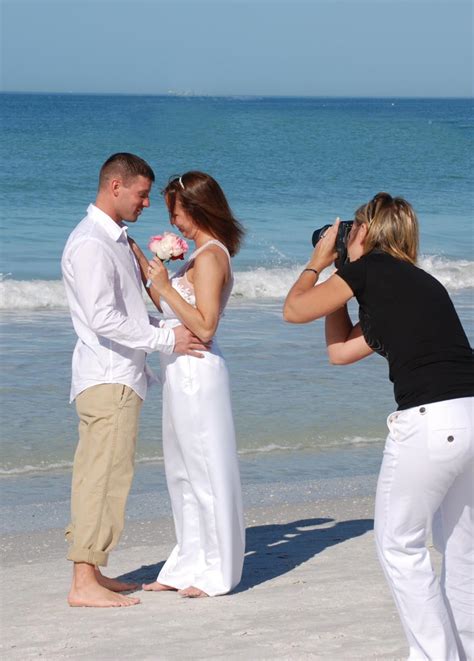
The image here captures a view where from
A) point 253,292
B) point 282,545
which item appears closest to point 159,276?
point 282,545

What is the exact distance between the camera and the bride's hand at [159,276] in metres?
4.77

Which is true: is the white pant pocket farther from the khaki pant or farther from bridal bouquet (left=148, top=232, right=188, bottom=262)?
bridal bouquet (left=148, top=232, right=188, bottom=262)

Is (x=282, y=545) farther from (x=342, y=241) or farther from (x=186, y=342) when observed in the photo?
(x=342, y=241)

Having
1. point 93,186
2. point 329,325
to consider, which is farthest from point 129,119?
point 329,325

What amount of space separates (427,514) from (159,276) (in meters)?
1.71

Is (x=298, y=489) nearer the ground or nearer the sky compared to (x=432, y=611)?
nearer the ground

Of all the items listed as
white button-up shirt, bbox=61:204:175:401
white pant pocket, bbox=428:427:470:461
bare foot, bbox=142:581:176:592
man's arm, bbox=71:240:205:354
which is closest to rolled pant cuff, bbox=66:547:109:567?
bare foot, bbox=142:581:176:592

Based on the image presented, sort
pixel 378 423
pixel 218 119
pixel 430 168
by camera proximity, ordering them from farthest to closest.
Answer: pixel 218 119 < pixel 430 168 < pixel 378 423

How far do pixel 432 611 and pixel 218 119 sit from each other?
66.0 meters

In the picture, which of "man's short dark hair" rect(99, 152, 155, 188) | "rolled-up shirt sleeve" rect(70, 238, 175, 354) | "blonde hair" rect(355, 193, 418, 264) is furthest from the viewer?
"man's short dark hair" rect(99, 152, 155, 188)

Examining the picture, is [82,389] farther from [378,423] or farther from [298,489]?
[378,423]

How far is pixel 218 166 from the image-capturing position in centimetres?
4094

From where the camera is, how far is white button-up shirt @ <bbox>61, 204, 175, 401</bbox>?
4688 millimetres

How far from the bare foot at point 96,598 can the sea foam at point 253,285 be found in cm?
941
